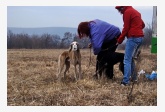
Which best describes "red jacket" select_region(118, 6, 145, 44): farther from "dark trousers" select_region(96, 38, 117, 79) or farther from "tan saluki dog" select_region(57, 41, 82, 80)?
"tan saluki dog" select_region(57, 41, 82, 80)

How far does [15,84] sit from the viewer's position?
895 cm

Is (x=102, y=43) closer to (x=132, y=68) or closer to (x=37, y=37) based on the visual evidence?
(x=132, y=68)

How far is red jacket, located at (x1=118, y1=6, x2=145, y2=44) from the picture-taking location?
8.00 m

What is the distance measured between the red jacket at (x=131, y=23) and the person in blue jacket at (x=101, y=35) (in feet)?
2.95

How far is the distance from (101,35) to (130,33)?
1058 millimetres

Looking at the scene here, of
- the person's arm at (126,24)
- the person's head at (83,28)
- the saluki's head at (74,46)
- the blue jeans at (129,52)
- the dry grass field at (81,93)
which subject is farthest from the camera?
the saluki's head at (74,46)

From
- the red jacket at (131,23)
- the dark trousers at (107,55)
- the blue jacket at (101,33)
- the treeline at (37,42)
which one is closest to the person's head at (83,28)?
the blue jacket at (101,33)

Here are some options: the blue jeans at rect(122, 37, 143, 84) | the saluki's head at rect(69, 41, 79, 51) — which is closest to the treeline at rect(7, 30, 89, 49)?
the saluki's head at rect(69, 41, 79, 51)

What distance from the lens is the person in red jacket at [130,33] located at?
802 centimetres

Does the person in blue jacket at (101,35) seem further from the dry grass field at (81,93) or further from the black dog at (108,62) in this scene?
the dry grass field at (81,93)

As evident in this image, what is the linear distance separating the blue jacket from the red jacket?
89 centimetres

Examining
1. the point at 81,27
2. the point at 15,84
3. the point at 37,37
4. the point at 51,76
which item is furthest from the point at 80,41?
the point at 37,37

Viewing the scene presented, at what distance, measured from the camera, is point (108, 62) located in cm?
916

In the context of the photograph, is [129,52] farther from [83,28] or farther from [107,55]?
[83,28]
